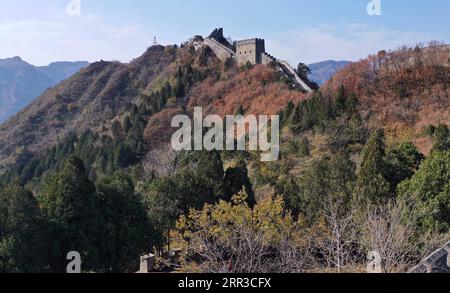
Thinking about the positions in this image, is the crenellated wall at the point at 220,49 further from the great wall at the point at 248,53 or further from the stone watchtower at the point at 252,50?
the stone watchtower at the point at 252,50

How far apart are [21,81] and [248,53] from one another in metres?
135

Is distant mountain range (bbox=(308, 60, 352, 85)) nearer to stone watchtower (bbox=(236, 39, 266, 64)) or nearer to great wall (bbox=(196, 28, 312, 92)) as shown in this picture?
great wall (bbox=(196, 28, 312, 92))

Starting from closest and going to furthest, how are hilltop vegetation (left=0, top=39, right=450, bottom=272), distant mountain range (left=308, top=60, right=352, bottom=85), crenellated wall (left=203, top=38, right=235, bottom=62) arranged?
hilltop vegetation (left=0, top=39, right=450, bottom=272) < crenellated wall (left=203, top=38, right=235, bottom=62) < distant mountain range (left=308, top=60, right=352, bottom=85)

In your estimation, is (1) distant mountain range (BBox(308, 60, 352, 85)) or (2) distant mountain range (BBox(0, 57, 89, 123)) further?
(1) distant mountain range (BBox(308, 60, 352, 85))

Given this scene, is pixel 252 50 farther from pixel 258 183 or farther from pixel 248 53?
pixel 258 183

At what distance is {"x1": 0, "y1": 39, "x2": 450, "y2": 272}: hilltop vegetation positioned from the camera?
10531mm

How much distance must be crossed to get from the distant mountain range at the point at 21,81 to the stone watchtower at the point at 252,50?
11011cm

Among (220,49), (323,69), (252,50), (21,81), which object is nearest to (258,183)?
(252,50)

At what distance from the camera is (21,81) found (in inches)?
6368

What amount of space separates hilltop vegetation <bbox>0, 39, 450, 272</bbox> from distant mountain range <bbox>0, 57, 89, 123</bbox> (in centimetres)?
9980

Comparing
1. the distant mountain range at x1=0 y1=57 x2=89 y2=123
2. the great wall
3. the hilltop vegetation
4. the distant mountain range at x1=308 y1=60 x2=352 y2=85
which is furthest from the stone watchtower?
the distant mountain range at x1=0 y1=57 x2=89 y2=123

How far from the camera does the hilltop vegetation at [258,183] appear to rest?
1053cm

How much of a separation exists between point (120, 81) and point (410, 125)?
54.9 m
